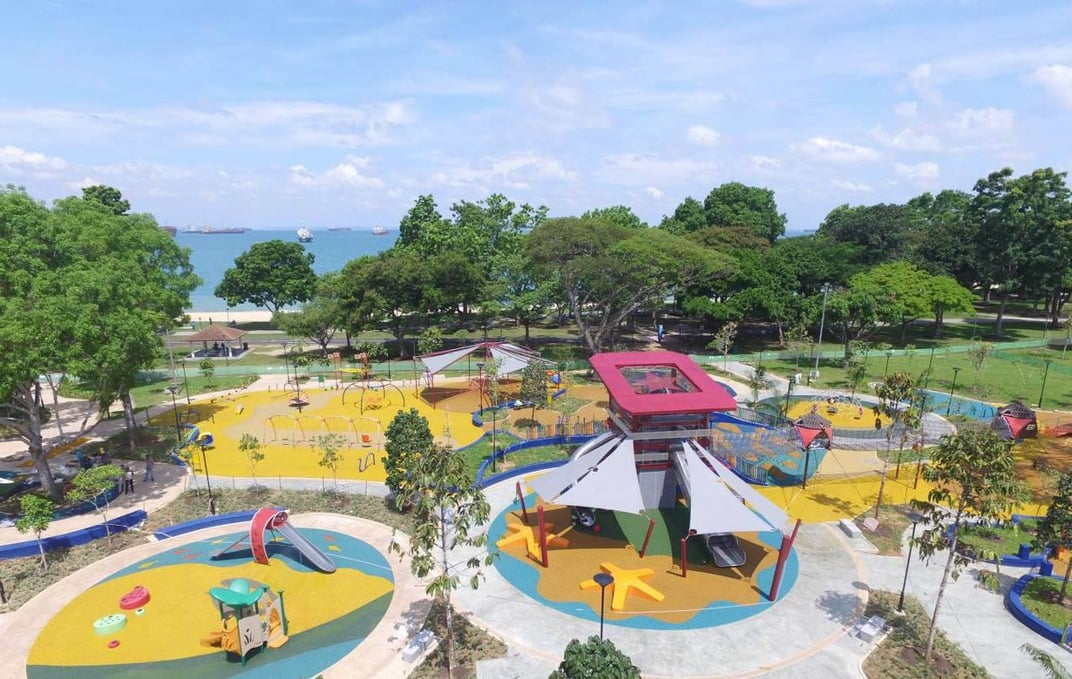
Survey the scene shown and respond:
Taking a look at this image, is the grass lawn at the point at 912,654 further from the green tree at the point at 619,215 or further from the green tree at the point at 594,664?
the green tree at the point at 619,215

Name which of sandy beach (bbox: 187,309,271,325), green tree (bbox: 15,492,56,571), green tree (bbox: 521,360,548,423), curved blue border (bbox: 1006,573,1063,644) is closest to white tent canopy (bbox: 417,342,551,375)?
green tree (bbox: 521,360,548,423)

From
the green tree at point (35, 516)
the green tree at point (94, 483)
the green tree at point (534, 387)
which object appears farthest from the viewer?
the green tree at point (534, 387)

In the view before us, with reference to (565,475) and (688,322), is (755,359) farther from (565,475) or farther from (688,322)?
(565,475)

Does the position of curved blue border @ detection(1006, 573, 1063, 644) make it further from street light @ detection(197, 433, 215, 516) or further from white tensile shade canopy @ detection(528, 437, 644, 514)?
street light @ detection(197, 433, 215, 516)

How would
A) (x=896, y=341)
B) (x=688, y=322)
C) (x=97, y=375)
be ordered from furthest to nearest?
(x=688, y=322), (x=896, y=341), (x=97, y=375)

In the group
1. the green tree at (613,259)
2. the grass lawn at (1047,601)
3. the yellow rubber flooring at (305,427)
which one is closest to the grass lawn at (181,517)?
the yellow rubber flooring at (305,427)

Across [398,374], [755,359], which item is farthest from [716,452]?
[398,374]
